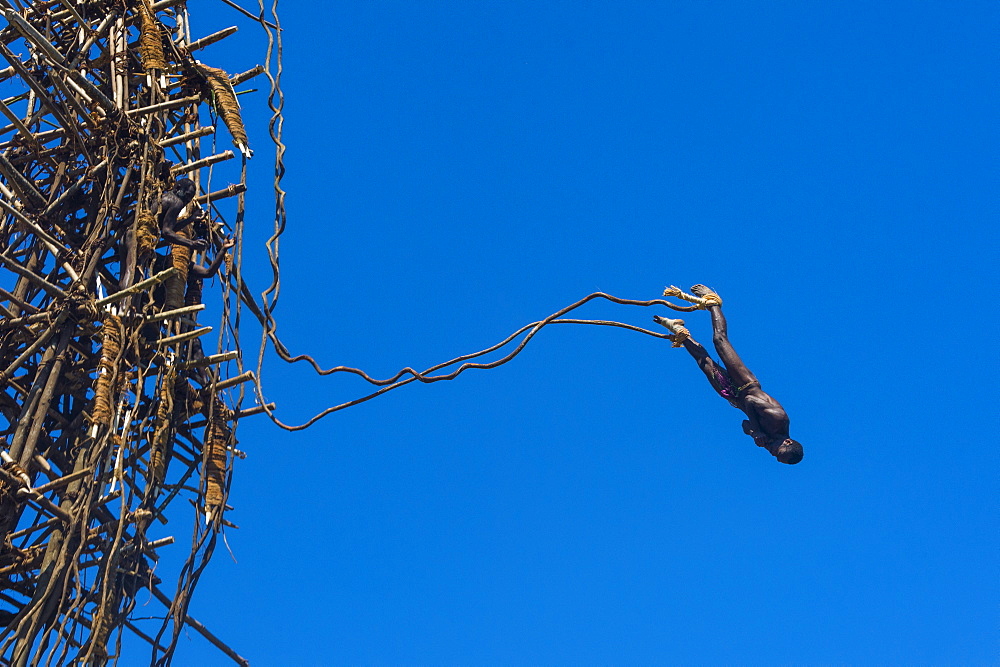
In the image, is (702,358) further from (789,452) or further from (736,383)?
(789,452)

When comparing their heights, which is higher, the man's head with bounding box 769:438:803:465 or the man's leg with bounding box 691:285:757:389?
the man's leg with bounding box 691:285:757:389

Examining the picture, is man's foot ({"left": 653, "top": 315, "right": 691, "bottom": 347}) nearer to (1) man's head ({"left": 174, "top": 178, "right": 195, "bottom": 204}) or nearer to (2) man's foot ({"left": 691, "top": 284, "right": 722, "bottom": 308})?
(2) man's foot ({"left": 691, "top": 284, "right": 722, "bottom": 308})

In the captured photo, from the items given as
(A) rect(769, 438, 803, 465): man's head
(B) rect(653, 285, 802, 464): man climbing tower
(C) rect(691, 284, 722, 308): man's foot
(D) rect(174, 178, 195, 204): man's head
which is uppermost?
(D) rect(174, 178, 195, 204): man's head

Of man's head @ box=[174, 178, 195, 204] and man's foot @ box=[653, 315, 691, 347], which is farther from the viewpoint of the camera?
man's head @ box=[174, 178, 195, 204]

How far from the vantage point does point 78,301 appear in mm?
8484

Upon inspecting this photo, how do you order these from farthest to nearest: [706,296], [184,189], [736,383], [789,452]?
[184,189]
[706,296]
[736,383]
[789,452]

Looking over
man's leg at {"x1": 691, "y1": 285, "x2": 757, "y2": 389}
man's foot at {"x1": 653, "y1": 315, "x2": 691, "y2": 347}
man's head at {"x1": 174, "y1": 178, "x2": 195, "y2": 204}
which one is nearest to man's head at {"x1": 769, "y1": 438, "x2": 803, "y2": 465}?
man's leg at {"x1": 691, "y1": 285, "x2": 757, "y2": 389}

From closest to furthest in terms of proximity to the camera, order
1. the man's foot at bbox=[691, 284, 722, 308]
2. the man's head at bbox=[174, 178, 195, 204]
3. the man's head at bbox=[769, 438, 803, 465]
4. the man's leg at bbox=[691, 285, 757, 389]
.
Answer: the man's head at bbox=[769, 438, 803, 465] → the man's leg at bbox=[691, 285, 757, 389] → the man's foot at bbox=[691, 284, 722, 308] → the man's head at bbox=[174, 178, 195, 204]

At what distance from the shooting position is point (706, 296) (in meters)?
8.47

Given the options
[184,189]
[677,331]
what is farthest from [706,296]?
[184,189]

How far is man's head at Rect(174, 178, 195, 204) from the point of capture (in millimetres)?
9625

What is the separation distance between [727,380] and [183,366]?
14.5 feet

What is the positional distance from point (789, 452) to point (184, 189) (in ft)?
18.7

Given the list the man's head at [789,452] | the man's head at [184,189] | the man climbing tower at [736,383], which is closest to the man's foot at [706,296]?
the man climbing tower at [736,383]
